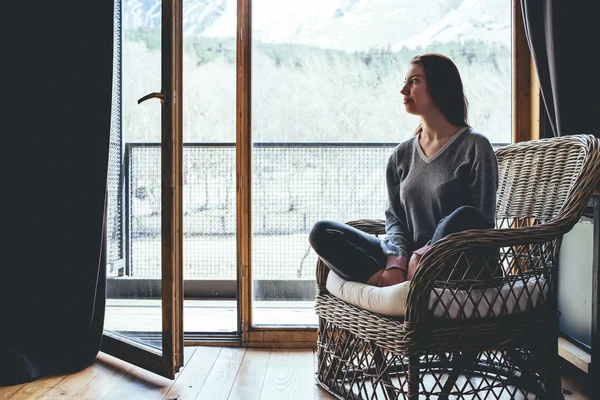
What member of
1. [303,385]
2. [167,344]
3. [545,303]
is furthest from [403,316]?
[167,344]

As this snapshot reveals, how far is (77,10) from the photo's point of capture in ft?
7.08

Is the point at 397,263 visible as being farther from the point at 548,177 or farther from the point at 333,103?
the point at 333,103

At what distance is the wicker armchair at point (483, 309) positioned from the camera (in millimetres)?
1491

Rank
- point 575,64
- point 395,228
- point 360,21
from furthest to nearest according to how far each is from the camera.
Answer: point 360,21
point 575,64
point 395,228

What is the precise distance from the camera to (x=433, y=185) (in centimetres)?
187

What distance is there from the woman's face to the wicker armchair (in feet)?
1.39

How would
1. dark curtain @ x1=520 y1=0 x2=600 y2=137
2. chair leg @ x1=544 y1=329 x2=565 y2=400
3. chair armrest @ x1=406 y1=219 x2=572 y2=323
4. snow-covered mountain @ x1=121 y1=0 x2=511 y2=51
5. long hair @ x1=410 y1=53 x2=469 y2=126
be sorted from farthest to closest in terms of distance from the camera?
1. snow-covered mountain @ x1=121 y1=0 x2=511 y2=51
2. dark curtain @ x1=520 y1=0 x2=600 y2=137
3. long hair @ x1=410 y1=53 x2=469 y2=126
4. chair leg @ x1=544 y1=329 x2=565 y2=400
5. chair armrest @ x1=406 y1=219 x2=572 y2=323

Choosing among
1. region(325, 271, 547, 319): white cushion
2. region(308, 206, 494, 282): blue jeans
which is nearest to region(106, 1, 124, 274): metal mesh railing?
region(308, 206, 494, 282): blue jeans

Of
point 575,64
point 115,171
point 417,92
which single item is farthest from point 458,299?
point 115,171

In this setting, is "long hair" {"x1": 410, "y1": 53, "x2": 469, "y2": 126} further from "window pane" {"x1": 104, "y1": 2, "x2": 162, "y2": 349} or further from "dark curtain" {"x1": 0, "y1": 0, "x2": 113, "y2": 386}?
"dark curtain" {"x1": 0, "y1": 0, "x2": 113, "y2": 386}

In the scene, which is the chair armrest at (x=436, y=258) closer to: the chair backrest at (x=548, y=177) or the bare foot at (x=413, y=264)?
the bare foot at (x=413, y=264)

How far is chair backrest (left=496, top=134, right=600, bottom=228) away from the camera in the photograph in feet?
5.36

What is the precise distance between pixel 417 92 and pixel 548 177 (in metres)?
0.52

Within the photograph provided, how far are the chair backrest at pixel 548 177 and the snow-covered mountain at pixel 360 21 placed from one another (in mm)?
705
